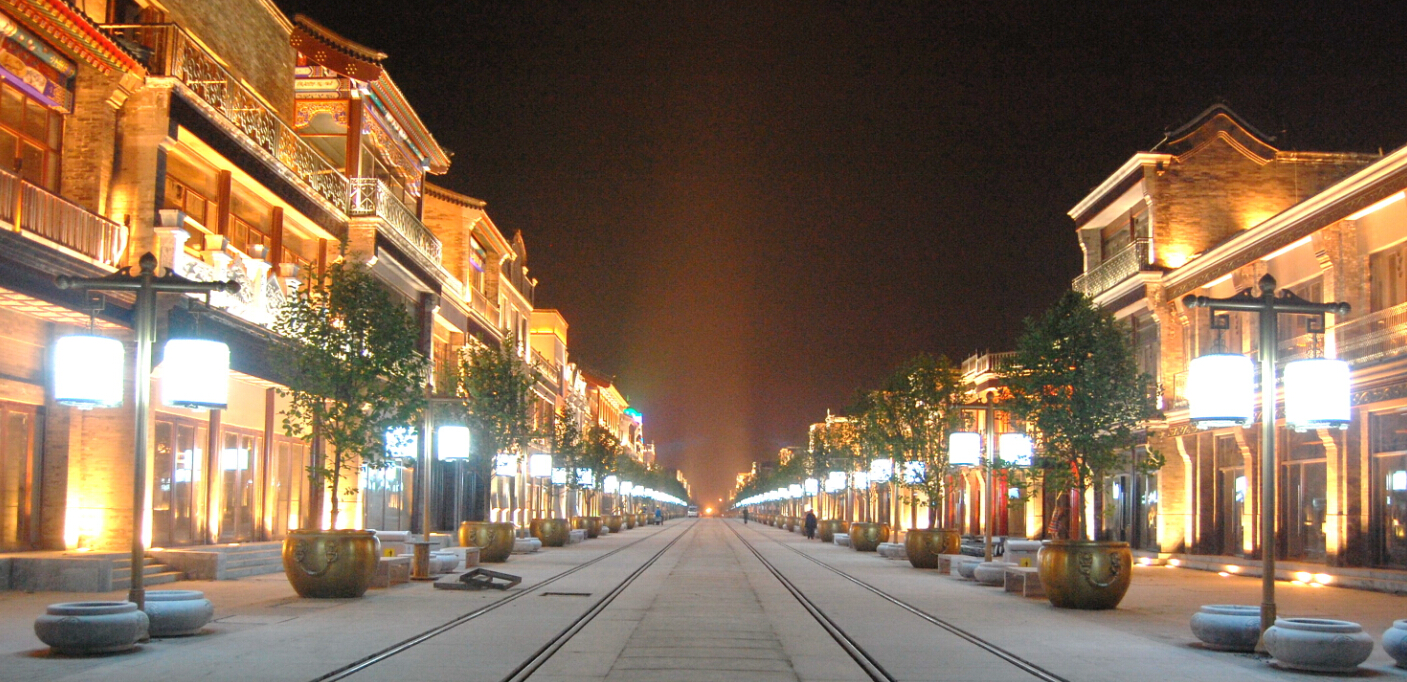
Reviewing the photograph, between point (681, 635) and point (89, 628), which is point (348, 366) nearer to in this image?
point (681, 635)

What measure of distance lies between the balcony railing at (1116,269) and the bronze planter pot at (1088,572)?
2034 cm

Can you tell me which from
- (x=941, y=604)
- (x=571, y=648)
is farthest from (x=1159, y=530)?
(x=571, y=648)

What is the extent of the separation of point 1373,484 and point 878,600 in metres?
13.2

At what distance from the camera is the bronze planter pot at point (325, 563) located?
64.3ft

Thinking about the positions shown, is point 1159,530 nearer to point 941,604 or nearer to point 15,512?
point 941,604

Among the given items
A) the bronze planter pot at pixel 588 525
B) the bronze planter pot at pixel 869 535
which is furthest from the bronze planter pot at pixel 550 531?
the bronze planter pot at pixel 869 535

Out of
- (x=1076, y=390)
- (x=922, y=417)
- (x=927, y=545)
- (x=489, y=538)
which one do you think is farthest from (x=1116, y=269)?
(x=489, y=538)

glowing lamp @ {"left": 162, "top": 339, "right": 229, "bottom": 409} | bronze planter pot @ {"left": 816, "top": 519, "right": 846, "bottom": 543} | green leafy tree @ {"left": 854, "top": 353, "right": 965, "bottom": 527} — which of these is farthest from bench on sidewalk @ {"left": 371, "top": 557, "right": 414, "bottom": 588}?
bronze planter pot @ {"left": 816, "top": 519, "right": 846, "bottom": 543}

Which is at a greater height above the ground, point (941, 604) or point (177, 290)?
point (177, 290)

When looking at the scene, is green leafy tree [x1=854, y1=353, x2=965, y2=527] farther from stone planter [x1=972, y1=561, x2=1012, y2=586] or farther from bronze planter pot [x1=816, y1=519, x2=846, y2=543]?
bronze planter pot [x1=816, y1=519, x2=846, y2=543]

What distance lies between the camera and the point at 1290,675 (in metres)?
12.6

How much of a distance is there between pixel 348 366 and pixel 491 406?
60.4 ft

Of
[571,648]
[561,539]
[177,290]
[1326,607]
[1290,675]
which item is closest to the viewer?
[1290,675]

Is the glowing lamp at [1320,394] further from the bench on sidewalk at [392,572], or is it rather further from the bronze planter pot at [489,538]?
the bronze planter pot at [489,538]
